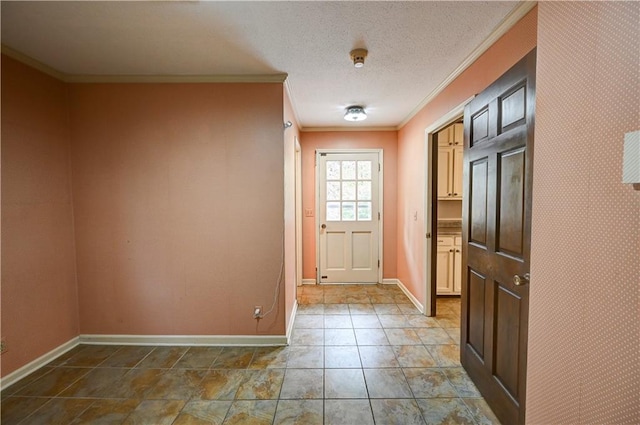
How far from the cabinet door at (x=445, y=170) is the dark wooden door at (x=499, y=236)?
5.27ft

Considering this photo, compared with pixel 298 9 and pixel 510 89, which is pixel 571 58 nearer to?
pixel 510 89

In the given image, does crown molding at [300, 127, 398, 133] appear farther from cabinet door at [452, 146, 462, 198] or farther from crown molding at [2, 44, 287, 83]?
crown molding at [2, 44, 287, 83]

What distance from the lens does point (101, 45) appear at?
6.14 feet

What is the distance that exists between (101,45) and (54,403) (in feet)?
8.01

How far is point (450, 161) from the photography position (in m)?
3.49

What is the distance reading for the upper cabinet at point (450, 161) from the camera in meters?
3.46

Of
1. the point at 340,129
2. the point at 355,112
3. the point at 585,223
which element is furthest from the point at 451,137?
the point at 585,223

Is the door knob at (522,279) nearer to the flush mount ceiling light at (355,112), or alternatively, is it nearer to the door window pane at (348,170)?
the flush mount ceiling light at (355,112)

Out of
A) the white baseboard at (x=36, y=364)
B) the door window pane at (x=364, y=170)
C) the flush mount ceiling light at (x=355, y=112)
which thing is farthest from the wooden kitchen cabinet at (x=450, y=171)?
the white baseboard at (x=36, y=364)

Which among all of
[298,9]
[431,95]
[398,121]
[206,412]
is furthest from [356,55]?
[206,412]

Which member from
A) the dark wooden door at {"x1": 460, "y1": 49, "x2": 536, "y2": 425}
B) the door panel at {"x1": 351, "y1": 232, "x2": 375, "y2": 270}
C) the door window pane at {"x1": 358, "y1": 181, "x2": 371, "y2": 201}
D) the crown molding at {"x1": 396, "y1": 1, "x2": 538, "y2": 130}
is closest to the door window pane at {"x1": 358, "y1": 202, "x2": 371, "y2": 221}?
the door window pane at {"x1": 358, "y1": 181, "x2": 371, "y2": 201}

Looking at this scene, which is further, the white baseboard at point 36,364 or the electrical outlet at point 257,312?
the electrical outlet at point 257,312

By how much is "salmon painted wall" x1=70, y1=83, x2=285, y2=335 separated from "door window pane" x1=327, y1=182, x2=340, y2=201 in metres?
1.76

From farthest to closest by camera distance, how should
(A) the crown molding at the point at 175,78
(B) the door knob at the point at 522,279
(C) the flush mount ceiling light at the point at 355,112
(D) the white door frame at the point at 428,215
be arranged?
1. (C) the flush mount ceiling light at the point at 355,112
2. (D) the white door frame at the point at 428,215
3. (A) the crown molding at the point at 175,78
4. (B) the door knob at the point at 522,279
